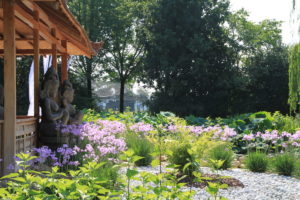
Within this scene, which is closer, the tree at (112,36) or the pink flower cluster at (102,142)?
the pink flower cluster at (102,142)

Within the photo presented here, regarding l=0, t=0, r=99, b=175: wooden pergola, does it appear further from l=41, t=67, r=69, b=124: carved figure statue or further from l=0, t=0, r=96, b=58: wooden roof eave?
l=41, t=67, r=69, b=124: carved figure statue

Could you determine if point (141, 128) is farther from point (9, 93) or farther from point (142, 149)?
point (9, 93)

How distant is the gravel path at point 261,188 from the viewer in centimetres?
437

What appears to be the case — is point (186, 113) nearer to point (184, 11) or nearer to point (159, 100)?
point (159, 100)

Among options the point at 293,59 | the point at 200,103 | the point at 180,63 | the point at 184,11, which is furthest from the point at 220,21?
the point at 293,59

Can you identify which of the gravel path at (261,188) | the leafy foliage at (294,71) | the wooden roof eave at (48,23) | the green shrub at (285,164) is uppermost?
the wooden roof eave at (48,23)

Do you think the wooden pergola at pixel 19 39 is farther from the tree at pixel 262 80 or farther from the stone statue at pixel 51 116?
the tree at pixel 262 80

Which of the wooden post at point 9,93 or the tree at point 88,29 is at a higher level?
the tree at point 88,29

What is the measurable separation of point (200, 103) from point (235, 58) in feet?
12.4

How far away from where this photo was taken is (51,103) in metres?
6.10

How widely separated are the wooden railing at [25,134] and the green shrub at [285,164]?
12.3 feet

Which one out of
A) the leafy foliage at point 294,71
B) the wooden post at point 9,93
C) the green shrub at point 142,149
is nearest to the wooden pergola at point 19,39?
the wooden post at point 9,93

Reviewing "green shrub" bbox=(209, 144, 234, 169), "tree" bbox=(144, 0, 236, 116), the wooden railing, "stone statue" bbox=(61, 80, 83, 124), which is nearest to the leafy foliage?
"green shrub" bbox=(209, 144, 234, 169)

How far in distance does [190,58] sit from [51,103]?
14915 millimetres
